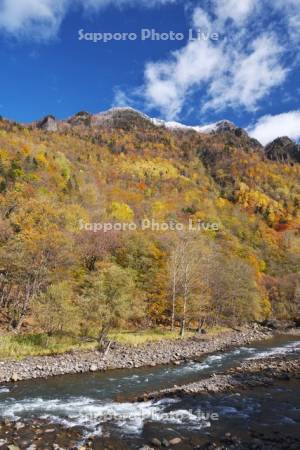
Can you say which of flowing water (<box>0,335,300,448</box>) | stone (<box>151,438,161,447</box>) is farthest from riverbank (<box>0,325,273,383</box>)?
stone (<box>151,438,161,447</box>)

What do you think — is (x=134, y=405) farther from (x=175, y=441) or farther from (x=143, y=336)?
(x=143, y=336)

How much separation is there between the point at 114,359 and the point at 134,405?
11.2 m

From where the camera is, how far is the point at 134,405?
2080 cm

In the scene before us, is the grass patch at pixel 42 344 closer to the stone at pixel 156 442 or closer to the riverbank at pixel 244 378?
the riverbank at pixel 244 378

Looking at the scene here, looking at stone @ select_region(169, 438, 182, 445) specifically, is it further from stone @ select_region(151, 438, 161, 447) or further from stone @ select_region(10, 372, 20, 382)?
stone @ select_region(10, 372, 20, 382)

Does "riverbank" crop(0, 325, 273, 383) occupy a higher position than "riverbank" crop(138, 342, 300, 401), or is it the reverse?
Result: "riverbank" crop(0, 325, 273, 383)

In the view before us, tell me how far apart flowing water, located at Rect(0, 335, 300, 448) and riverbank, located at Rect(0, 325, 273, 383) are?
4.11ft

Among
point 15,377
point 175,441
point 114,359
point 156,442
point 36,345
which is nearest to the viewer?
point 156,442

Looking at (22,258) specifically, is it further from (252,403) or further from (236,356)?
(252,403)

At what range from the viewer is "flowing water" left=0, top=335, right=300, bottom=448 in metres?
17.8

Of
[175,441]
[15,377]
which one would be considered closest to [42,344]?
[15,377]

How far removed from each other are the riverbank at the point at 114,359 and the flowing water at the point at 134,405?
1.25m

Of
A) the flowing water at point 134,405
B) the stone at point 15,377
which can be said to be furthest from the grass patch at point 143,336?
the stone at point 15,377

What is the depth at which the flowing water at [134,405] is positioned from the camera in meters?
17.8
